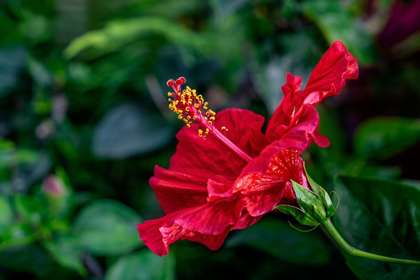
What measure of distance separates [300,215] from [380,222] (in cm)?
14

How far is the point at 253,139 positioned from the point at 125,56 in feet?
2.59

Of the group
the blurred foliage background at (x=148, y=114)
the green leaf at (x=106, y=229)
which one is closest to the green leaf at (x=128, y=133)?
the blurred foliage background at (x=148, y=114)

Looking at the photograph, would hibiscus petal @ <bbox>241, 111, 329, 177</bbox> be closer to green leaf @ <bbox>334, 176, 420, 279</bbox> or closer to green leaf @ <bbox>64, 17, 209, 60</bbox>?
green leaf @ <bbox>334, 176, 420, 279</bbox>

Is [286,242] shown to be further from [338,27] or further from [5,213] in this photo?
[5,213]

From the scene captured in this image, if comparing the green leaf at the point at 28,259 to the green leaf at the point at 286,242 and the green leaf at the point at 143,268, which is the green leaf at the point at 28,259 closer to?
the green leaf at the point at 143,268

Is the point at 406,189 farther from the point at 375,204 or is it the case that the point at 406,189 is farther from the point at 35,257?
the point at 35,257

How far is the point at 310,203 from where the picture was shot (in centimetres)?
42

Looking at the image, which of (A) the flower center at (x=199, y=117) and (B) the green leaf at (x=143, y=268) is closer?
(A) the flower center at (x=199, y=117)

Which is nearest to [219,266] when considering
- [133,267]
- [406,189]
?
[133,267]

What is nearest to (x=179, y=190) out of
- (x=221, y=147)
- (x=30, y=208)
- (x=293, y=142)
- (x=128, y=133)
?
(x=221, y=147)

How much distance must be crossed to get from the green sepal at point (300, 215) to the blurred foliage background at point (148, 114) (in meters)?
0.11

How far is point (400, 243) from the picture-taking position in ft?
1.57

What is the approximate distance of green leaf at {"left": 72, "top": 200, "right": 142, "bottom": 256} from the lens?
78 centimetres

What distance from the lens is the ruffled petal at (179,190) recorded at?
0.50 m
